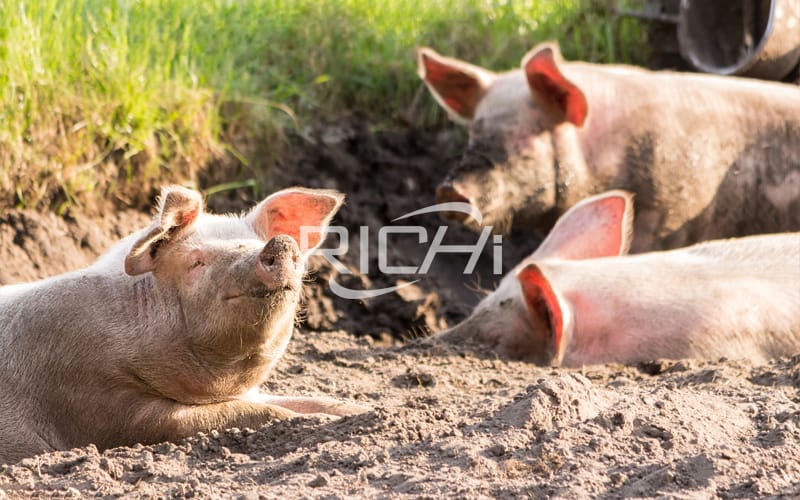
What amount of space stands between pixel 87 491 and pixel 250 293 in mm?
676

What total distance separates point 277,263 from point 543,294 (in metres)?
1.90

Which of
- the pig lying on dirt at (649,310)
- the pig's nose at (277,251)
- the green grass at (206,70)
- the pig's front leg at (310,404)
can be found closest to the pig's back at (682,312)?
the pig lying on dirt at (649,310)

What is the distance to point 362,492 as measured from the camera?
3.19m

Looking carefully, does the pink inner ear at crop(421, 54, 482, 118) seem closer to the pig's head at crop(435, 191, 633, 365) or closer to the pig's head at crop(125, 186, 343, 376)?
the pig's head at crop(435, 191, 633, 365)

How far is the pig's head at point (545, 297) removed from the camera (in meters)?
5.19

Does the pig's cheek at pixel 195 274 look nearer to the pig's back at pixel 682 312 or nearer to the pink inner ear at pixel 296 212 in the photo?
the pink inner ear at pixel 296 212

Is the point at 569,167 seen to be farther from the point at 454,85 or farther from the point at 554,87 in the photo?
the point at 454,85

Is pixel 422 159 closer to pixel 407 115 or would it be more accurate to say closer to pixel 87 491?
pixel 407 115

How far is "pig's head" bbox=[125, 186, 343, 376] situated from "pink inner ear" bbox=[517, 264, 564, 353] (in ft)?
4.31

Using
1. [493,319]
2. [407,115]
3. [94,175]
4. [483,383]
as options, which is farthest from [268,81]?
[483,383]

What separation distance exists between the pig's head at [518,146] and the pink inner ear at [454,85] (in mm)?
26

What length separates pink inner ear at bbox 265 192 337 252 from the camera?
4.18 m

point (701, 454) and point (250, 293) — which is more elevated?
point (250, 293)

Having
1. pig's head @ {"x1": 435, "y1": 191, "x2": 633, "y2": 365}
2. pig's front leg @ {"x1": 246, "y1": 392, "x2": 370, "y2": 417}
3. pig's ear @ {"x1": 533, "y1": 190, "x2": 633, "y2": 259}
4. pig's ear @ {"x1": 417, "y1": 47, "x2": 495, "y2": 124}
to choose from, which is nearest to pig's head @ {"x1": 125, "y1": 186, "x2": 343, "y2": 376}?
pig's front leg @ {"x1": 246, "y1": 392, "x2": 370, "y2": 417}
